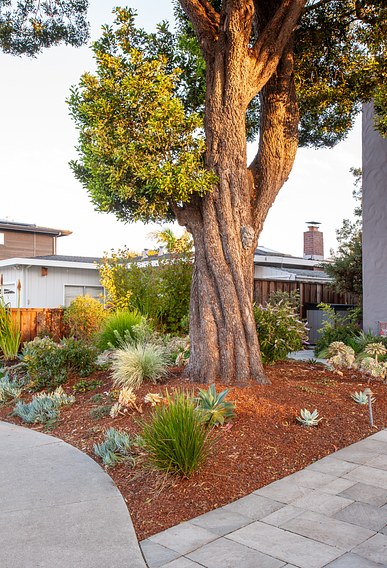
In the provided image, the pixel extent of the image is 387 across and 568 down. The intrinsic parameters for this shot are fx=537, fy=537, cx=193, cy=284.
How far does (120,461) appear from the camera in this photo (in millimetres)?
4695

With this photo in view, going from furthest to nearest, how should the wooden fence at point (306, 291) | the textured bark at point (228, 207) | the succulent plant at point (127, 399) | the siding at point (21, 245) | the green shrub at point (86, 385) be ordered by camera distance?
1. the siding at point (21, 245)
2. the wooden fence at point (306, 291)
3. the green shrub at point (86, 385)
4. the textured bark at point (228, 207)
5. the succulent plant at point (127, 399)

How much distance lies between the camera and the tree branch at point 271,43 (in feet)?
22.6

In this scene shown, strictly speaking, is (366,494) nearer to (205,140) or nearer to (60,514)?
(60,514)

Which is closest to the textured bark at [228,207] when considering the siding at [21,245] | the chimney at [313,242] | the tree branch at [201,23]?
the tree branch at [201,23]

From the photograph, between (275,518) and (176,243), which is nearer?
(275,518)

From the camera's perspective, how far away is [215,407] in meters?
5.07

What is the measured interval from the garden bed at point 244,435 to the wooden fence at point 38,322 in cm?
390

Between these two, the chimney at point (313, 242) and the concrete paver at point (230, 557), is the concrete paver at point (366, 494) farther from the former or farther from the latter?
the chimney at point (313, 242)

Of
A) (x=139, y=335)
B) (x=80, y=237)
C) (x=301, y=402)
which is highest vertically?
(x=80, y=237)

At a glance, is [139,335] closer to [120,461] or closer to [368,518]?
[120,461]

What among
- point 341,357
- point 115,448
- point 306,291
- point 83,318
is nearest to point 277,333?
point 341,357

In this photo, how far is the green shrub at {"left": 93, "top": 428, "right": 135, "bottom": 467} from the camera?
4.70m

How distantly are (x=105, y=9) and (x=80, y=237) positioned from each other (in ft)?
66.2

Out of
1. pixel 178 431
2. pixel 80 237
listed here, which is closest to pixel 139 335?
pixel 178 431
